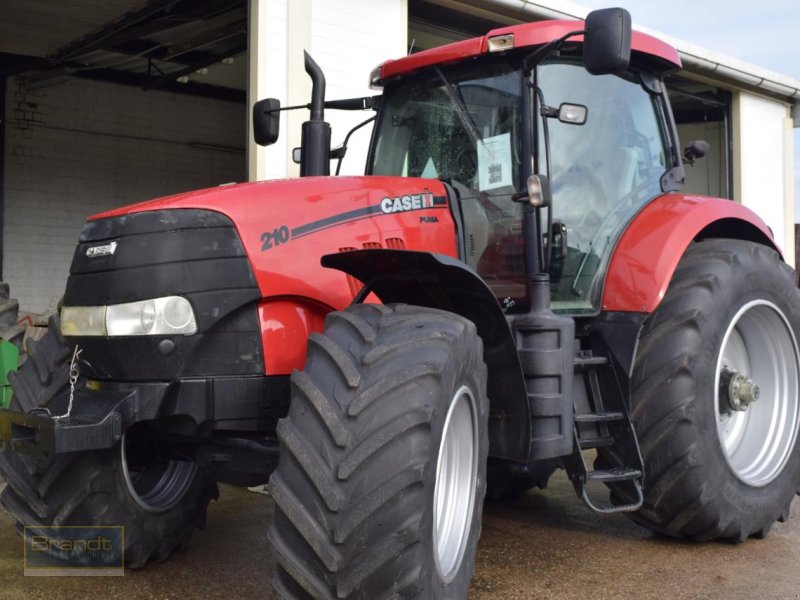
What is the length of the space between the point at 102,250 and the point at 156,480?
1.23m

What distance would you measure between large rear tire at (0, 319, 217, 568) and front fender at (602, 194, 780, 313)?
211 cm

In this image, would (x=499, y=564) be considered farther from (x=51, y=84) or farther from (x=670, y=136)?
(x=51, y=84)

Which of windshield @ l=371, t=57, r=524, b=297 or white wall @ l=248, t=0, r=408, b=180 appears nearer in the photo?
windshield @ l=371, t=57, r=524, b=297

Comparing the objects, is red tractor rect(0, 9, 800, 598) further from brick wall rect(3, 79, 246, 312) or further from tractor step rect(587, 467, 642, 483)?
brick wall rect(3, 79, 246, 312)

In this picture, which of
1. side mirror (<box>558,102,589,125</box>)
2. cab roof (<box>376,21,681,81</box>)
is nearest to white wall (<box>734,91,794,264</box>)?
cab roof (<box>376,21,681,81</box>)

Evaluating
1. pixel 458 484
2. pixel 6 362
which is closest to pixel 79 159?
pixel 6 362

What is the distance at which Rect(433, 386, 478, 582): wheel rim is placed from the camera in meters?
3.26

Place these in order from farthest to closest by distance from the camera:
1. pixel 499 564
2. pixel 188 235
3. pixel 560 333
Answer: pixel 499 564 → pixel 560 333 → pixel 188 235

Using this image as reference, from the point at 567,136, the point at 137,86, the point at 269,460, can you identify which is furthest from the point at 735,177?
the point at 269,460

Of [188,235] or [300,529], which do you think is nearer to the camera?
[300,529]

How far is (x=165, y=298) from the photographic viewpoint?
3.16 metres

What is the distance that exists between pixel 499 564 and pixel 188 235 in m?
1.97

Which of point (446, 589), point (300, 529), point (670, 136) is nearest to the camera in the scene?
point (300, 529)

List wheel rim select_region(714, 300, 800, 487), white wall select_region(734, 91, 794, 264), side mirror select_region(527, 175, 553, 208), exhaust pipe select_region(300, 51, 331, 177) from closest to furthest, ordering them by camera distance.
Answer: side mirror select_region(527, 175, 553, 208) < exhaust pipe select_region(300, 51, 331, 177) < wheel rim select_region(714, 300, 800, 487) < white wall select_region(734, 91, 794, 264)
